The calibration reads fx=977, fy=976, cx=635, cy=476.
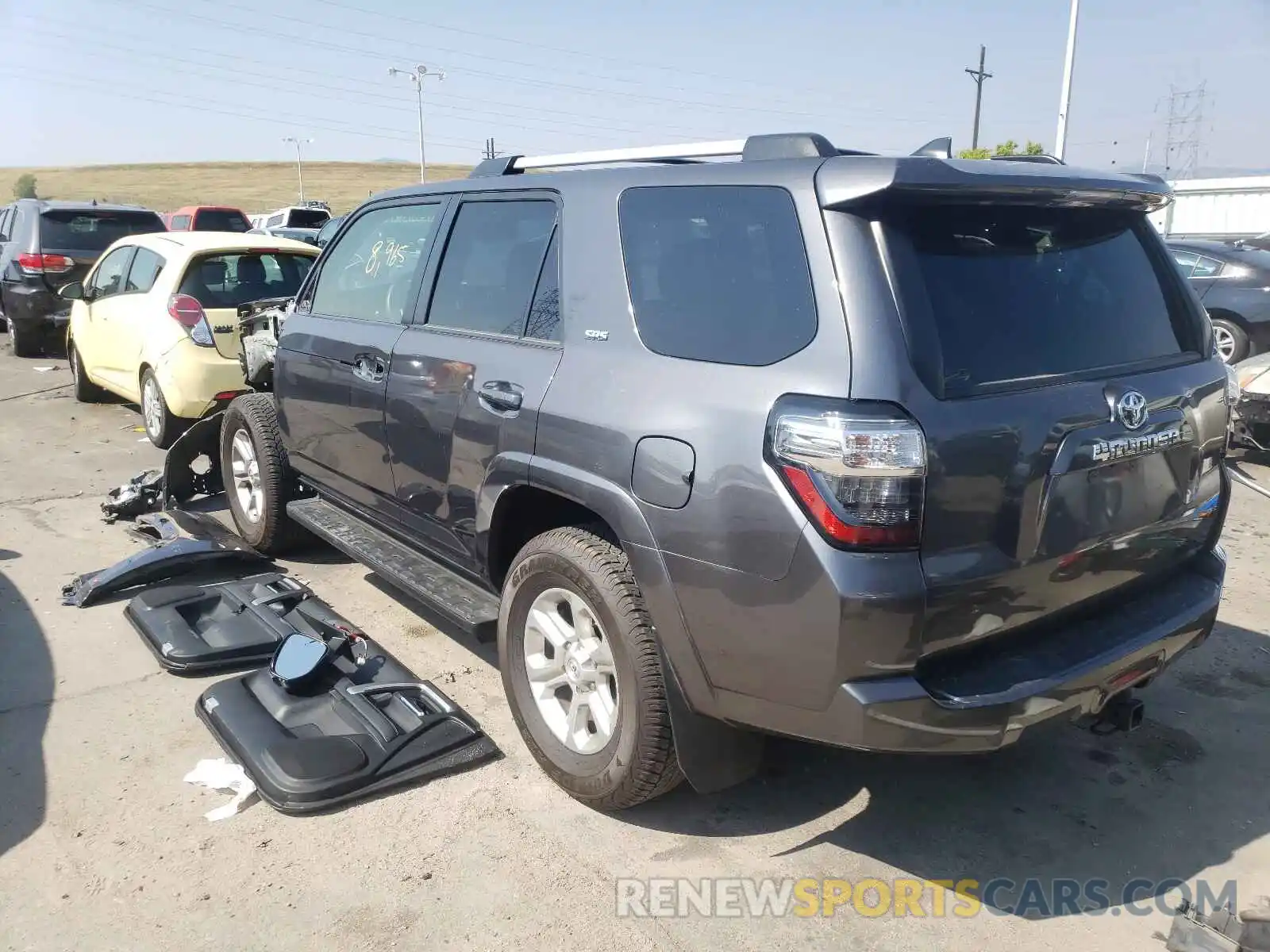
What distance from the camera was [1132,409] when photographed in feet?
8.55

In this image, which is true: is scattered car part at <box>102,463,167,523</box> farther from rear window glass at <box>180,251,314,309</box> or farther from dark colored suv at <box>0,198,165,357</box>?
dark colored suv at <box>0,198,165,357</box>

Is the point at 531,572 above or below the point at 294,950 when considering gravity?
above

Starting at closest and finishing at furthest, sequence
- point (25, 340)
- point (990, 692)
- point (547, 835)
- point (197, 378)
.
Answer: point (990, 692), point (547, 835), point (197, 378), point (25, 340)

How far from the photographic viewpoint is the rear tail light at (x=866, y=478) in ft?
7.34

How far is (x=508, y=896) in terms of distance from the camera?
8.86 feet

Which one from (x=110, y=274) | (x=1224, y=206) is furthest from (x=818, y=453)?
(x=1224, y=206)

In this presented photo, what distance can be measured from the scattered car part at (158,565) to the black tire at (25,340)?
28.2 feet

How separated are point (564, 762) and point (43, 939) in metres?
1.44

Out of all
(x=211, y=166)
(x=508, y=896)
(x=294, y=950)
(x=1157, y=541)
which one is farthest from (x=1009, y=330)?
(x=211, y=166)

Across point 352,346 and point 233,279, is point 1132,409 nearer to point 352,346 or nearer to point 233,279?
point 352,346

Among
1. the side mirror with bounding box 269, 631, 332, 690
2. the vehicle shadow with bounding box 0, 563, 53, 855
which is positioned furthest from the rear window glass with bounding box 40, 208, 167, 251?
the side mirror with bounding box 269, 631, 332, 690

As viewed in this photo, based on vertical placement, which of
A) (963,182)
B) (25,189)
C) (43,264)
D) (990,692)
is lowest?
(990,692)

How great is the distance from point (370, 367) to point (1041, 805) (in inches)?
118

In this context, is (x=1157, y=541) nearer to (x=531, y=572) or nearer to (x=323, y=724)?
(x=531, y=572)
